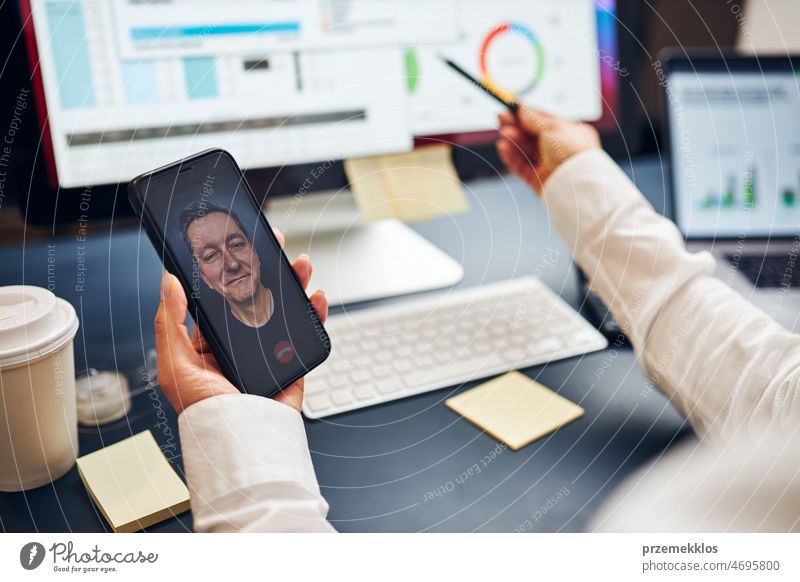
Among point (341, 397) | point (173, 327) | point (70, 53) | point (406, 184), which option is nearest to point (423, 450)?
point (341, 397)

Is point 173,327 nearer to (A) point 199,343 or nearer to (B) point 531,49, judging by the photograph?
(A) point 199,343

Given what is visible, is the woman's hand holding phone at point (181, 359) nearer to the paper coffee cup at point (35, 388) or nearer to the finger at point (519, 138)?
the paper coffee cup at point (35, 388)

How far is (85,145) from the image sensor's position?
0.56 m

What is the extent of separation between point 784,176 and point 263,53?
1.50 feet

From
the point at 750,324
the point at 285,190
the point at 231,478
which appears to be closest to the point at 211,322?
the point at 231,478

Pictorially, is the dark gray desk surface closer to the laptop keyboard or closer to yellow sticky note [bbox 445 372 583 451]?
yellow sticky note [bbox 445 372 583 451]

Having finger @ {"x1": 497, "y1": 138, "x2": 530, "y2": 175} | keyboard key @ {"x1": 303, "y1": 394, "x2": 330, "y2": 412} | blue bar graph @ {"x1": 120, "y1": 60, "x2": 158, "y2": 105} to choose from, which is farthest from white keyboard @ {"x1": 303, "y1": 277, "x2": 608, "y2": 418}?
blue bar graph @ {"x1": 120, "y1": 60, "x2": 158, "y2": 105}

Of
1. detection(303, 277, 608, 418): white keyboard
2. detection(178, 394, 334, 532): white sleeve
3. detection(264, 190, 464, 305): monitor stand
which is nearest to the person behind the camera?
detection(178, 394, 334, 532): white sleeve

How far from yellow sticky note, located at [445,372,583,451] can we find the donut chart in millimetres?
273

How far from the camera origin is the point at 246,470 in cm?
39

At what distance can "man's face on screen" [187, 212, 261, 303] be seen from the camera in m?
0.43

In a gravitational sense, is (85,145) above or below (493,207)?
above

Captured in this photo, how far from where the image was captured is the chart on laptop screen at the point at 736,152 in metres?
0.66

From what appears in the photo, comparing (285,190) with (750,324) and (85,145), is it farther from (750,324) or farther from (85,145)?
(750,324)
